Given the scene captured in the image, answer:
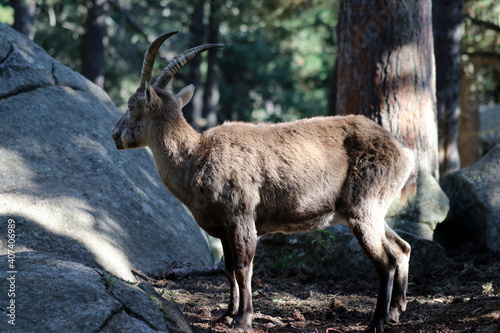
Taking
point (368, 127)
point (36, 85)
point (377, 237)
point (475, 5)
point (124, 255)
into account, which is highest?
point (475, 5)

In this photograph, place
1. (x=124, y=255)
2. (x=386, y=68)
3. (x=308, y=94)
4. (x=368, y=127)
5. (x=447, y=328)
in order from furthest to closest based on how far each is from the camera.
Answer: (x=308, y=94) < (x=386, y=68) < (x=124, y=255) < (x=368, y=127) < (x=447, y=328)

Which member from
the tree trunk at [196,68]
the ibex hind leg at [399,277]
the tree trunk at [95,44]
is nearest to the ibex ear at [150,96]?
the ibex hind leg at [399,277]

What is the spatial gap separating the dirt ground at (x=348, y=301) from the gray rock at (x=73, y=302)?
700 mm

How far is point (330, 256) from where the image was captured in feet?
24.7

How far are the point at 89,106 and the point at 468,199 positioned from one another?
19.8 ft

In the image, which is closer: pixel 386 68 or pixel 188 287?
pixel 188 287

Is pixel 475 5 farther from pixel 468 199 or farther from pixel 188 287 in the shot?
pixel 188 287

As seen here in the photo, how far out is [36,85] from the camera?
8227mm

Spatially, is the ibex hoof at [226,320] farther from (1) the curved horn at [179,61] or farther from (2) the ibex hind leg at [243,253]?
(1) the curved horn at [179,61]

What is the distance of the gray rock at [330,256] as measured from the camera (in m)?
7.34

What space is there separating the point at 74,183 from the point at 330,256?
3.53 meters

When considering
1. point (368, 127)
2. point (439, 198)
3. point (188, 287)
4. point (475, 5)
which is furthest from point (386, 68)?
point (475, 5)

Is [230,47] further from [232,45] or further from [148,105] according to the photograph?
[148,105]

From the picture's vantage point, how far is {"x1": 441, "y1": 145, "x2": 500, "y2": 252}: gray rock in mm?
8023
